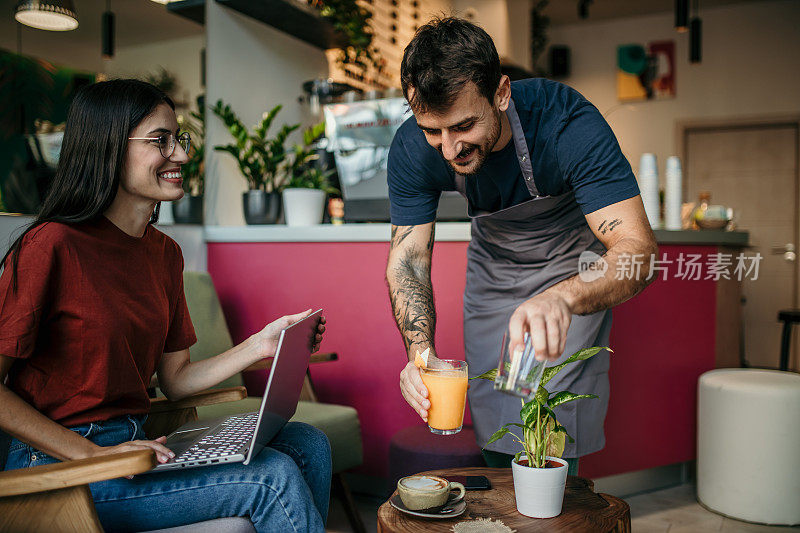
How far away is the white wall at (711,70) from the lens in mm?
6074

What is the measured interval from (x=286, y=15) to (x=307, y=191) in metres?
0.94

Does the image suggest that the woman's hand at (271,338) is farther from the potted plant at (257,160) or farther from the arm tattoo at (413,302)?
the potted plant at (257,160)

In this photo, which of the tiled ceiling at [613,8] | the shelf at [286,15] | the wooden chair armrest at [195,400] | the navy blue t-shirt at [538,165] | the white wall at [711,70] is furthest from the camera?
the tiled ceiling at [613,8]

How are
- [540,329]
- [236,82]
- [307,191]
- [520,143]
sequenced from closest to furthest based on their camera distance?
1. [540,329]
2. [520,143]
3. [307,191]
4. [236,82]

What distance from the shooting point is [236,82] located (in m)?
3.21

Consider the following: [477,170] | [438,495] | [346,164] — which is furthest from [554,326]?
[346,164]

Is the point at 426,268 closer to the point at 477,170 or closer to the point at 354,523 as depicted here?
the point at 477,170

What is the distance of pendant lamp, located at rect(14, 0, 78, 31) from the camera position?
90.3 inches

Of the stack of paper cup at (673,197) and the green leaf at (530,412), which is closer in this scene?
the green leaf at (530,412)

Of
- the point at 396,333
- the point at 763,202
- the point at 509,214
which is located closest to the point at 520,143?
the point at 509,214

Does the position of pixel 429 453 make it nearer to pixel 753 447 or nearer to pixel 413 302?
pixel 413 302

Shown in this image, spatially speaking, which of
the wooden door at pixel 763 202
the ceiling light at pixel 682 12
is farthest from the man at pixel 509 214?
the wooden door at pixel 763 202

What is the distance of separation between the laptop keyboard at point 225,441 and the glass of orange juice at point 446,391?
1.23ft

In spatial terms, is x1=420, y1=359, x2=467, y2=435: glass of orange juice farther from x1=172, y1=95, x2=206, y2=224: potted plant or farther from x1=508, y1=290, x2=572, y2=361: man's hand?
x1=172, y1=95, x2=206, y2=224: potted plant
